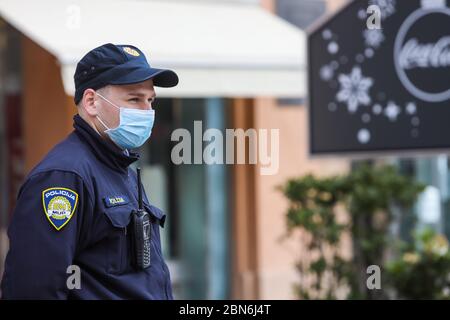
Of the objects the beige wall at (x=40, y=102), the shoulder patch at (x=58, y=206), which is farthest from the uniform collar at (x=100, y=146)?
the beige wall at (x=40, y=102)

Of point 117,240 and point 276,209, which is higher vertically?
point 276,209

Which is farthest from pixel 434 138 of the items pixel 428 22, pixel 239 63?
pixel 239 63

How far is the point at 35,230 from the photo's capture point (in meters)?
2.13

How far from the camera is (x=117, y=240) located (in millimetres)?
2268

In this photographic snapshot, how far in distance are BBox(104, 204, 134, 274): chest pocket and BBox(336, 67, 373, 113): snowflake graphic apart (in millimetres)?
2836

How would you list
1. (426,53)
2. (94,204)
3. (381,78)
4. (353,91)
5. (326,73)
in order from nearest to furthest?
(94,204), (426,53), (381,78), (353,91), (326,73)

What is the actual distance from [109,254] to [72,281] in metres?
0.13

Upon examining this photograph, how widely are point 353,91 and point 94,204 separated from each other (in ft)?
9.71

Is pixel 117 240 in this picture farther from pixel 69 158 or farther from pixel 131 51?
pixel 131 51

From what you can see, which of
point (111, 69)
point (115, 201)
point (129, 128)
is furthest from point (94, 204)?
point (111, 69)

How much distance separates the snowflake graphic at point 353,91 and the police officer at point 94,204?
2.54 metres

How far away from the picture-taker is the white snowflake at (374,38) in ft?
15.8

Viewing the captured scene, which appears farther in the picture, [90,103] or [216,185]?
[216,185]

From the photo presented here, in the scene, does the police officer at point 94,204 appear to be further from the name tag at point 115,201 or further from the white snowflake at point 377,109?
the white snowflake at point 377,109
